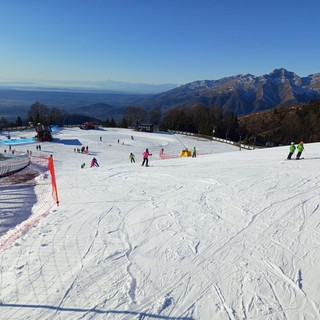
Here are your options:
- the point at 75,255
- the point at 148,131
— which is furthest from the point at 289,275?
the point at 148,131

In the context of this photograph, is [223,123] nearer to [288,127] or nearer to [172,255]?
[288,127]

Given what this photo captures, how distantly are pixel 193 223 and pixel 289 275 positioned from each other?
3.32m

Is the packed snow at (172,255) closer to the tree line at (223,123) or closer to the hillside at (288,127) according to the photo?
the tree line at (223,123)

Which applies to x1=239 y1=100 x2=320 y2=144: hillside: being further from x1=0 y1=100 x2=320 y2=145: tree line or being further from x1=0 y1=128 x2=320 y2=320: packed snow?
x1=0 y1=128 x2=320 y2=320: packed snow

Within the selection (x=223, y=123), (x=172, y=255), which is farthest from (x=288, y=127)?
(x=172, y=255)

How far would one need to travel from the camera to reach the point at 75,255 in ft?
24.5

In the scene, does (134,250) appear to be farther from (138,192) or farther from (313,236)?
(138,192)

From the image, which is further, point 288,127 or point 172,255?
point 288,127

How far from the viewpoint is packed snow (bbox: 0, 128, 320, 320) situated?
5551 mm

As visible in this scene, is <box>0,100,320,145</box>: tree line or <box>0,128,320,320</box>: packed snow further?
<box>0,100,320,145</box>: tree line

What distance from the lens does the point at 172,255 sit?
7297mm

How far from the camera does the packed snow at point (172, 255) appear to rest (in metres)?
5.55

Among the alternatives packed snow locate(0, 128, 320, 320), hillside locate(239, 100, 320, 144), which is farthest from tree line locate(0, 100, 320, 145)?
packed snow locate(0, 128, 320, 320)

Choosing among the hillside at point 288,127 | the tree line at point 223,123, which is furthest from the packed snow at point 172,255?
the hillside at point 288,127
